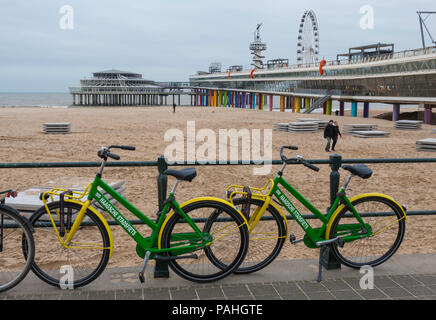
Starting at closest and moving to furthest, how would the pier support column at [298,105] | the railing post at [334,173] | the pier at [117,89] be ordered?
the railing post at [334,173]
the pier support column at [298,105]
the pier at [117,89]

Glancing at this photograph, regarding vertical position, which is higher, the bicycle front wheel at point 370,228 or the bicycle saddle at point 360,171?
the bicycle saddle at point 360,171

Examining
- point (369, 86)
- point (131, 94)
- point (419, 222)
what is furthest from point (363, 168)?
point (131, 94)

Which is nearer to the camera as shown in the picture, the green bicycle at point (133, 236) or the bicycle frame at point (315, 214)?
the green bicycle at point (133, 236)

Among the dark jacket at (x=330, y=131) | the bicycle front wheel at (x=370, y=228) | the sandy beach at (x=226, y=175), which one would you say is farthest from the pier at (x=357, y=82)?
the bicycle front wheel at (x=370, y=228)

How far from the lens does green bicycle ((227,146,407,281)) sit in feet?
14.4

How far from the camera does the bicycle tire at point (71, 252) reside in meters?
4.07

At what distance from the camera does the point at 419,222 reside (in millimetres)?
9430

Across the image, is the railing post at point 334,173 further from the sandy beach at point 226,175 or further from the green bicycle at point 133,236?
the sandy beach at point 226,175

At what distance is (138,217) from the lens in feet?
13.7

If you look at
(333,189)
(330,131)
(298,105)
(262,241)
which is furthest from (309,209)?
(298,105)

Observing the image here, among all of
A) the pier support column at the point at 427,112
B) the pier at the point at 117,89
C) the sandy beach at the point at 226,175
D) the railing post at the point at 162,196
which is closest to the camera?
the railing post at the point at 162,196

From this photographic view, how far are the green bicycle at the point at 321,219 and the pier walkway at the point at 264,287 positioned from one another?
16 cm

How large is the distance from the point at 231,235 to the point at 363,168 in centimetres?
154
